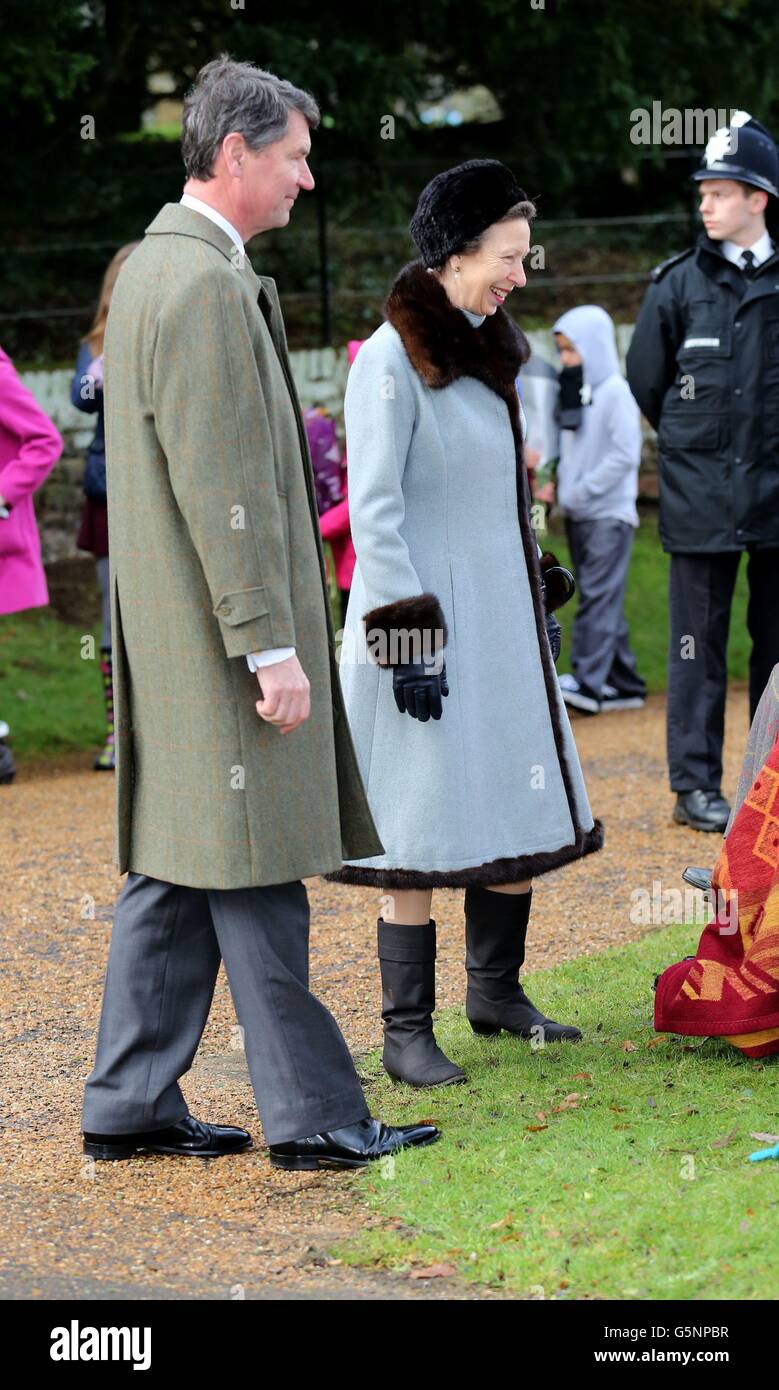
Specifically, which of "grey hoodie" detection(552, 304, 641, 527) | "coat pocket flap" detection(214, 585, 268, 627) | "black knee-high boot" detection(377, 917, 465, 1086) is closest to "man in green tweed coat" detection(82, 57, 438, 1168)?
"coat pocket flap" detection(214, 585, 268, 627)

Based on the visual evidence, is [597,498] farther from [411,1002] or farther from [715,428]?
[411,1002]

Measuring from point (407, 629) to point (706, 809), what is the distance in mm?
3251

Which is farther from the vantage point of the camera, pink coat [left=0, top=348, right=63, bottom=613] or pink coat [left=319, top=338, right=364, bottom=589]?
pink coat [left=319, top=338, right=364, bottom=589]

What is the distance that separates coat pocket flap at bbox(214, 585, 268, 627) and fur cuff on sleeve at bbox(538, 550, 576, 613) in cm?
129

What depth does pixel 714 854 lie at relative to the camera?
22.7ft

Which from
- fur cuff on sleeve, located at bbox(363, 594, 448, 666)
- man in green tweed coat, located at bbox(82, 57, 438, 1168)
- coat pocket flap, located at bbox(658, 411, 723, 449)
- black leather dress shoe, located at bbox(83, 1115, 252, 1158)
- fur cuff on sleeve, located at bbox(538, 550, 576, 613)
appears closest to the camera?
man in green tweed coat, located at bbox(82, 57, 438, 1168)

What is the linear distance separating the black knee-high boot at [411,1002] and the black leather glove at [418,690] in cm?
53

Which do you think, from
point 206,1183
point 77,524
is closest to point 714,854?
point 206,1183

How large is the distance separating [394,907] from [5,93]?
8.19 metres

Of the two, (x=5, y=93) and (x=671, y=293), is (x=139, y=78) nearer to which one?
(x=5, y=93)

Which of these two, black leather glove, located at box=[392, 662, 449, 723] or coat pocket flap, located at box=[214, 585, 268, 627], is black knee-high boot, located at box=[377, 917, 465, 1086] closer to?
black leather glove, located at box=[392, 662, 449, 723]

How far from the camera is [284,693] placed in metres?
3.72

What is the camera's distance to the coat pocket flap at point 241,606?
3.67 meters

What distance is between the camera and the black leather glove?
14.0 ft
